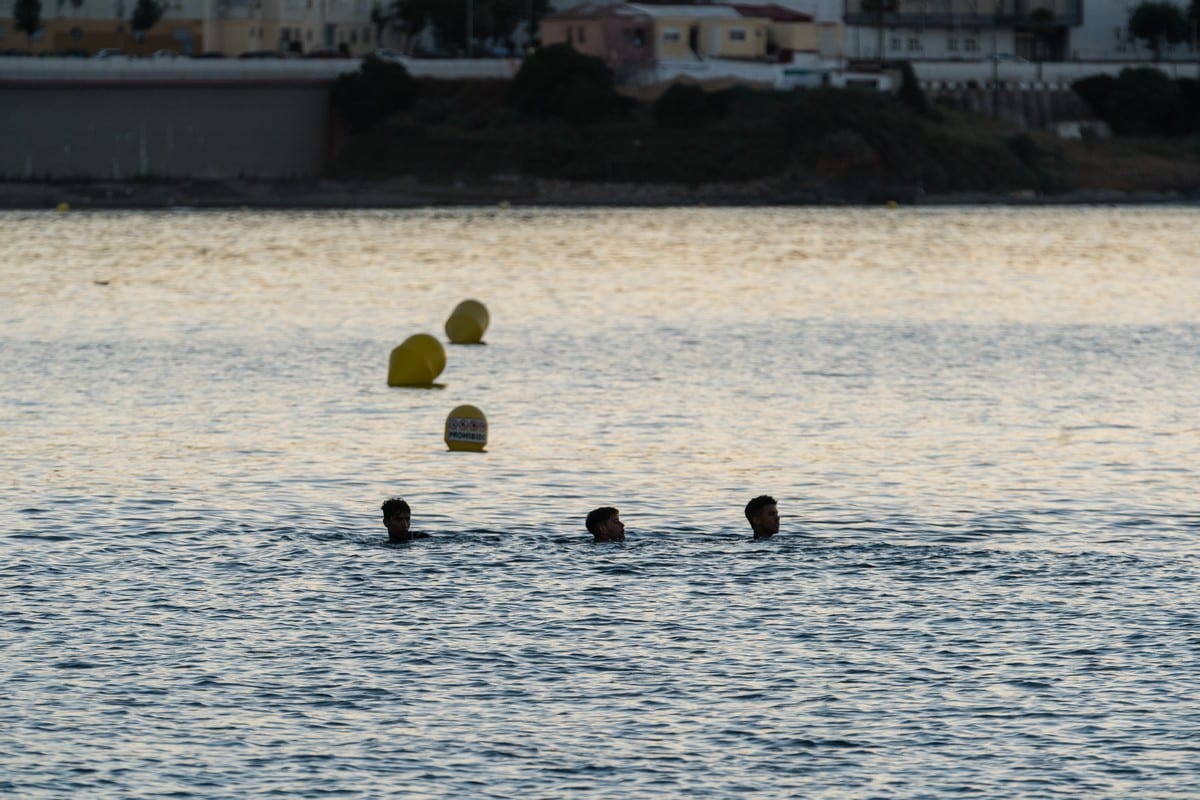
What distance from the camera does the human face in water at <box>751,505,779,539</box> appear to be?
29.8 m

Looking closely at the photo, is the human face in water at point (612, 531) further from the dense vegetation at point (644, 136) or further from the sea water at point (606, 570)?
the dense vegetation at point (644, 136)

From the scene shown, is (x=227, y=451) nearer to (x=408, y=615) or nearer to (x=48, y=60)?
(x=408, y=615)

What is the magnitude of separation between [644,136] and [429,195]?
17.3 m

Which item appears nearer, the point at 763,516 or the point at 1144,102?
the point at 763,516

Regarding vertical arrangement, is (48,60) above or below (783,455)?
above

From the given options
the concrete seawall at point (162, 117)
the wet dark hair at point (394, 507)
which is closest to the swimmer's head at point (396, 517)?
the wet dark hair at point (394, 507)

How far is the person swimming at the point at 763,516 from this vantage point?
29.7m

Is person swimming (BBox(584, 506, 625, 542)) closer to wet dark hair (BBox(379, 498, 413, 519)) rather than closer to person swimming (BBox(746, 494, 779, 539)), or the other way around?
person swimming (BBox(746, 494, 779, 539))

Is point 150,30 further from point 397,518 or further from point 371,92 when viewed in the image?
point 397,518

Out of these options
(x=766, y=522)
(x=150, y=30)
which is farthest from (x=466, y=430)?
(x=150, y=30)

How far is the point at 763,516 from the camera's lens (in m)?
29.8

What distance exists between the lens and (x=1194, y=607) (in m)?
25.8

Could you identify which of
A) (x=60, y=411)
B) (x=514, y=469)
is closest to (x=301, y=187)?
(x=60, y=411)

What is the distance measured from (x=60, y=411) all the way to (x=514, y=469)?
45.8ft
